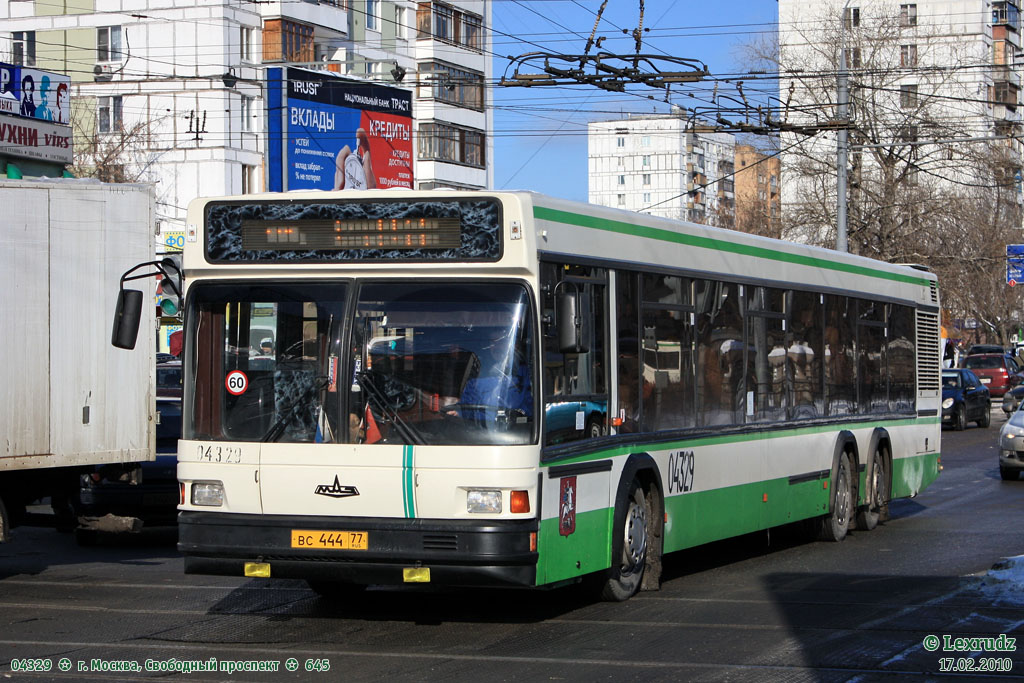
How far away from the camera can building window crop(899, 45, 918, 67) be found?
47.0m

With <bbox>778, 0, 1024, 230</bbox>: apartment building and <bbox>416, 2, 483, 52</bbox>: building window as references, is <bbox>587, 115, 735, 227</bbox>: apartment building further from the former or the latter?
<bbox>778, 0, 1024, 230</bbox>: apartment building

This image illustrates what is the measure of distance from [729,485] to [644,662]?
4.27 metres

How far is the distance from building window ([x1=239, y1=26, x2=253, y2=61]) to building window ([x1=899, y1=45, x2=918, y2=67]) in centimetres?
2350

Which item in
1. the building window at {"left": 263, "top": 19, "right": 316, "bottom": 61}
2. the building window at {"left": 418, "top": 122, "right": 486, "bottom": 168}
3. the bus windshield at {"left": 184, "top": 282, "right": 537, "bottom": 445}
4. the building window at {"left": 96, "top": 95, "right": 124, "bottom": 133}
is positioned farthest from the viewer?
the building window at {"left": 418, "top": 122, "right": 486, "bottom": 168}

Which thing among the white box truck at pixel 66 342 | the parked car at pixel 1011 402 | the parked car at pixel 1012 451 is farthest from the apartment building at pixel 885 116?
the white box truck at pixel 66 342

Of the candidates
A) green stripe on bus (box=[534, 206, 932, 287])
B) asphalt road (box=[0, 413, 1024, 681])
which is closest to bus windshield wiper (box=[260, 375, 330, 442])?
asphalt road (box=[0, 413, 1024, 681])

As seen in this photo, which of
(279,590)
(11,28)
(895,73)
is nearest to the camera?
(279,590)

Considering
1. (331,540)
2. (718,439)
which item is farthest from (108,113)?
(331,540)

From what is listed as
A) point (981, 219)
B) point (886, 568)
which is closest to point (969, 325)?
point (981, 219)

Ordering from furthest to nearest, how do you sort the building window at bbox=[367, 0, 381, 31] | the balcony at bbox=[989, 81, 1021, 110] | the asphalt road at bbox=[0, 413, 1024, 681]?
1. the balcony at bbox=[989, 81, 1021, 110]
2. the building window at bbox=[367, 0, 381, 31]
3. the asphalt road at bbox=[0, 413, 1024, 681]

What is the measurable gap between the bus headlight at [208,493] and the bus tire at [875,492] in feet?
28.3

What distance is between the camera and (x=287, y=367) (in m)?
9.04

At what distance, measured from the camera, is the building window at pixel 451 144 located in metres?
57.0

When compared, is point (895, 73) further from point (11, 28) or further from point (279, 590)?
point (279, 590)
